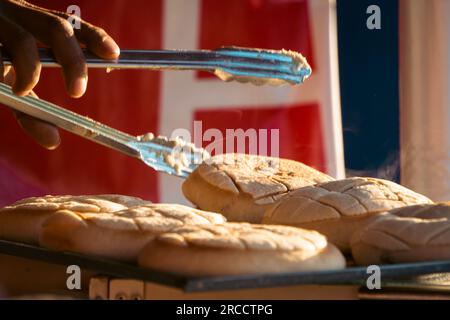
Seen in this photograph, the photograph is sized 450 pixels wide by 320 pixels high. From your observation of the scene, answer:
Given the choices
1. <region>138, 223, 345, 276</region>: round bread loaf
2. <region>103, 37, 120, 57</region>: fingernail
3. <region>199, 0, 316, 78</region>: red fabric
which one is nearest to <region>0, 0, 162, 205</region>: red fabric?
<region>199, 0, 316, 78</region>: red fabric

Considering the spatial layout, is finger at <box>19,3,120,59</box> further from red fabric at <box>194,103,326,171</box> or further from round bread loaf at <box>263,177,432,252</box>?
red fabric at <box>194,103,326,171</box>

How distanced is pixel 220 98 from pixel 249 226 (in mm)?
2458

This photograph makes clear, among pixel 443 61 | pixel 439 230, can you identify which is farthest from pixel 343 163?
pixel 439 230

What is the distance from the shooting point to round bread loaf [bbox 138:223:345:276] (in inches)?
59.7

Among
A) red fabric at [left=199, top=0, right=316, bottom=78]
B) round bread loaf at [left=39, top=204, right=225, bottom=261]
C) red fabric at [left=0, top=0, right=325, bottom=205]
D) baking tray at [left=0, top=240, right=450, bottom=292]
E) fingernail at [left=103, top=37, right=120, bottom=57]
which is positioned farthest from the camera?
red fabric at [left=199, top=0, right=316, bottom=78]

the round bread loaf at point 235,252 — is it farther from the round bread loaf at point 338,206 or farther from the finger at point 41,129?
the finger at point 41,129

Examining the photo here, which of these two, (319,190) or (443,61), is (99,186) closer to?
(443,61)

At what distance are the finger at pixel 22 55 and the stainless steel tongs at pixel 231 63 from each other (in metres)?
0.04

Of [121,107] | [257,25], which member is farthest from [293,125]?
[121,107]

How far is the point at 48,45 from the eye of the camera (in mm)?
2350
